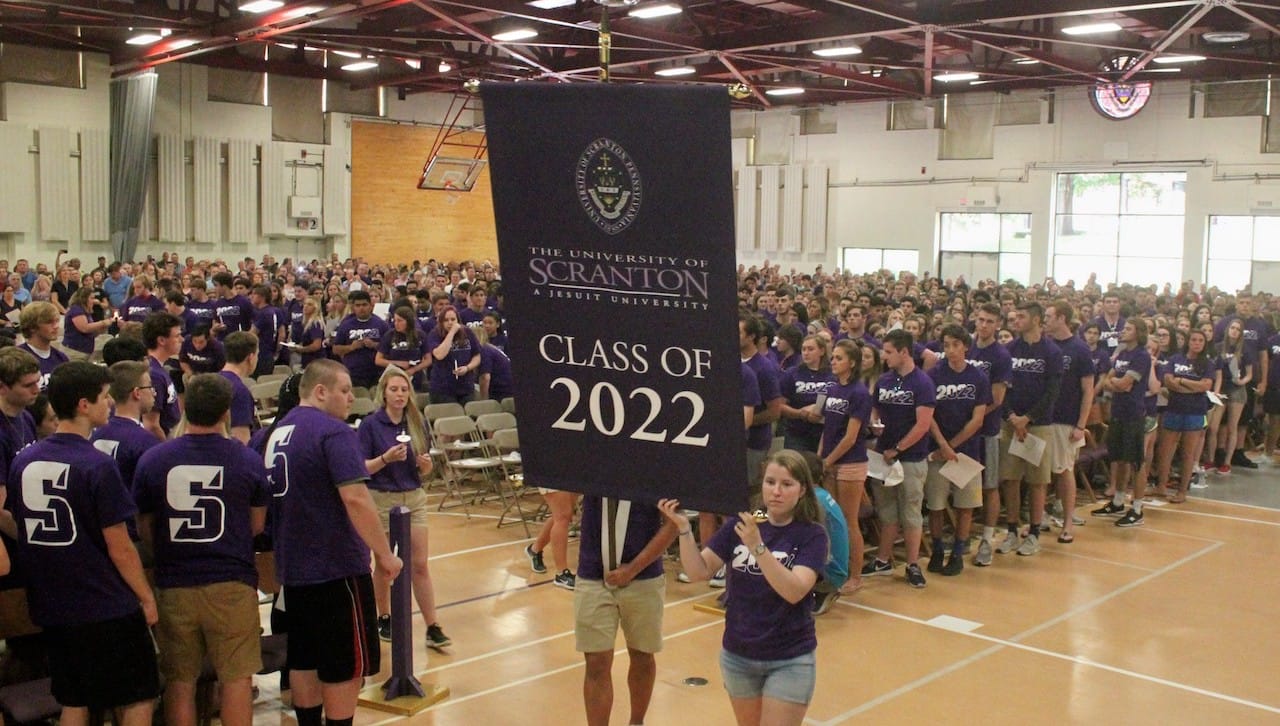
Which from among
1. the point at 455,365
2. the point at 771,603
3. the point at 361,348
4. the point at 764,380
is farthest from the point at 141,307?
the point at 771,603

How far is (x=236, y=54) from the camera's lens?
25516mm

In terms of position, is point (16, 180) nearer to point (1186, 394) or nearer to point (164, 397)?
point (164, 397)

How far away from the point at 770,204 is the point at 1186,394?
68.8 ft

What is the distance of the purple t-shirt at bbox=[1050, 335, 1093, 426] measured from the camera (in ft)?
30.5

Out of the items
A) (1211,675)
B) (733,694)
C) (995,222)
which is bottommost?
(1211,675)

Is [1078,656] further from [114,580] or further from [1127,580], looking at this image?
[114,580]

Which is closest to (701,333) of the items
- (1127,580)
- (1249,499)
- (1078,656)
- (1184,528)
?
(1078,656)

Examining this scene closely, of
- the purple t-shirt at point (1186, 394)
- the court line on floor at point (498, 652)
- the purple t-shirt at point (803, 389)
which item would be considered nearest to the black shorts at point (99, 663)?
the court line on floor at point (498, 652)

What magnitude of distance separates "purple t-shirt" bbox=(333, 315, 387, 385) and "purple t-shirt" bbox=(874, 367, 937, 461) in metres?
5.66

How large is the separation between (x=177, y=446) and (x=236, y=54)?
77.2ft

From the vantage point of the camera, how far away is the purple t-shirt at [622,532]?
14.9 feet

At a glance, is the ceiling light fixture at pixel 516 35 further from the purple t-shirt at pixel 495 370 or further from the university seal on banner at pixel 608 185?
the university seal on banner at pixel 608 185

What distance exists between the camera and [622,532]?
4.58 meters

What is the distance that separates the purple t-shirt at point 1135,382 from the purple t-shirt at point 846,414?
3650mm
